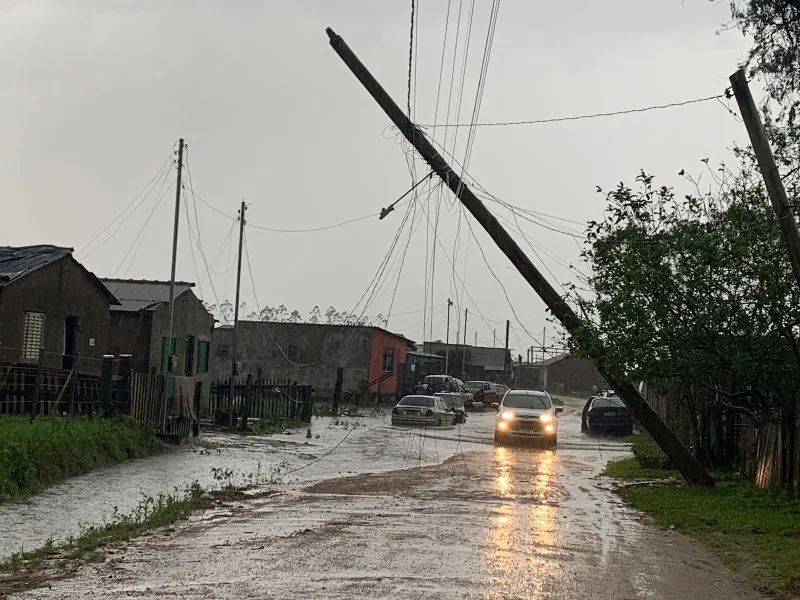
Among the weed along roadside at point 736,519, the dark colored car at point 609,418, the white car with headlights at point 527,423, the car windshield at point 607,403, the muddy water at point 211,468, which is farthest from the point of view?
the car windshield at point 607,403

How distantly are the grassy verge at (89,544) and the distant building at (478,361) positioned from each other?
2169 inches

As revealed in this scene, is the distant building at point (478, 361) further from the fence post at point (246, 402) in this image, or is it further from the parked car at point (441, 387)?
the fence post at point (246, 402)

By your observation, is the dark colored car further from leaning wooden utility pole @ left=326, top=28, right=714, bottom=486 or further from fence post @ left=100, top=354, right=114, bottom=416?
fence post @ left=100, top=354, right=114, bottom=416

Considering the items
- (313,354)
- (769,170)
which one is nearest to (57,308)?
(769,170)

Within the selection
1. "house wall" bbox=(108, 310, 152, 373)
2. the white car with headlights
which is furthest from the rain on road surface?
"house wall" bbox=(108, 310, 152, 373)

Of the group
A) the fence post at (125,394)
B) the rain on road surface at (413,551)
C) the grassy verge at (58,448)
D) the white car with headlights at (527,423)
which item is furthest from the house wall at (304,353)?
the rain on road surface at (413,551)

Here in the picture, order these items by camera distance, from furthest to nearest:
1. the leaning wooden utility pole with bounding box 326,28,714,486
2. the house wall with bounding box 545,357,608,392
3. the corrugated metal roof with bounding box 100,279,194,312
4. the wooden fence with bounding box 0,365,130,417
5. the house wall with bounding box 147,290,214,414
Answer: the house wall with bounding box 545,357,608,392 → the corrugated metal roof with bounding box 100,279,194,312 → the house wall with bounding box 147,290,214,414 → the wooden fence with bounding box 0,365,130,417 → the leaning wooden utility pole with bounding box 326,28,714,486

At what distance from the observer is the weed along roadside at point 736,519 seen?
9594 millimetres

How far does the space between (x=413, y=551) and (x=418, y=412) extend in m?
27.2

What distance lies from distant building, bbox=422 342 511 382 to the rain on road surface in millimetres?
53203

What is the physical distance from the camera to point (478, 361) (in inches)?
4481

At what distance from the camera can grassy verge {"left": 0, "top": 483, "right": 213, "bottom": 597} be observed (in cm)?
853

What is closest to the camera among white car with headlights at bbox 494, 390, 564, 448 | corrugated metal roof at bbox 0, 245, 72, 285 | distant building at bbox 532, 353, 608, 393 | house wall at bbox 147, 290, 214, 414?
corrugated metal roof at bbox 0, 245, 72, 285

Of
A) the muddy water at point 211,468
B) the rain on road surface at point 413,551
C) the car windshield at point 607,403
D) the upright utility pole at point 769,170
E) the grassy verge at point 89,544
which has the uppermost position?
the upright utility pole at point 769,170
